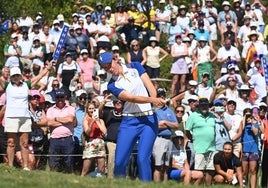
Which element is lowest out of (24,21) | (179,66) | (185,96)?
(185,96)

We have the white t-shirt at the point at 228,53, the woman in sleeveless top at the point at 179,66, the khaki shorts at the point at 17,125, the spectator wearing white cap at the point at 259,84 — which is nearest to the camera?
the khaki shorts at the point at 17,125

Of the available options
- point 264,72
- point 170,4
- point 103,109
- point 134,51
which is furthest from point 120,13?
point 103,109

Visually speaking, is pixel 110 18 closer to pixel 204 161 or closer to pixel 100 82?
pixel 100 82

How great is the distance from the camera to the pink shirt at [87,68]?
27328mm

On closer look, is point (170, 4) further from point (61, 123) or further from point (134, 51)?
point (61, 123)

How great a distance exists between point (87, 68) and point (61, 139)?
7493 millimetres

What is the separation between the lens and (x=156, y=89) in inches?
912

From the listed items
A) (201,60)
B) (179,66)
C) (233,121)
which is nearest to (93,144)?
(233,121)

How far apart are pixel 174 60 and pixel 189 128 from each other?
884 centimetres

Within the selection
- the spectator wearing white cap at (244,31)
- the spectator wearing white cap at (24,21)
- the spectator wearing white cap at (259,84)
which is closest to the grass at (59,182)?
the spectator wearing white cap at (259,84)

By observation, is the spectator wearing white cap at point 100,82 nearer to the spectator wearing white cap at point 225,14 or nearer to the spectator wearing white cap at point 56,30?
the spectator wearing white cap at point 56,30

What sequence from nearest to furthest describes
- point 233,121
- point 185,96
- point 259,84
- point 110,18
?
point 233,121 < point 185,96 < point 259,84 < point 110,18

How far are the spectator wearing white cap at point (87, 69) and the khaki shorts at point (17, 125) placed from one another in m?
6.75

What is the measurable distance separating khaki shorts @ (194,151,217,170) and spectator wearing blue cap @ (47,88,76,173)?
2708 millimetres
